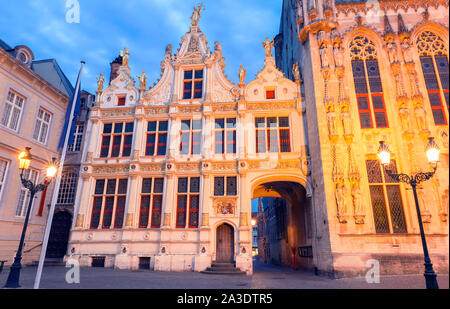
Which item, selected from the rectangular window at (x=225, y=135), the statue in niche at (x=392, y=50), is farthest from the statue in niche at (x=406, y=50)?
the rectangular window at (x=225, y=135)

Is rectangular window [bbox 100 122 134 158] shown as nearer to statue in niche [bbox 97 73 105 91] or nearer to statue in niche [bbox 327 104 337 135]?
statue in niche [bbox 97 73 105 91]

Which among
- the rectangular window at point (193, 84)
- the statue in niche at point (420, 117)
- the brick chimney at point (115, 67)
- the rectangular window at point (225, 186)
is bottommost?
the rectangular window at point (225, 186)

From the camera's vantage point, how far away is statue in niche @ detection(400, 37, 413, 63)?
16.7 metres

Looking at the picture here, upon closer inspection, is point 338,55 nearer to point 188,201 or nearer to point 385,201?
point 385,201

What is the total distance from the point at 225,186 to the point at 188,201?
270 centimetres

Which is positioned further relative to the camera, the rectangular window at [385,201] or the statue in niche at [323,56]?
the statue in niche at [323,56]

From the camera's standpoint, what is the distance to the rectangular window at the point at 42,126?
63.4 feet

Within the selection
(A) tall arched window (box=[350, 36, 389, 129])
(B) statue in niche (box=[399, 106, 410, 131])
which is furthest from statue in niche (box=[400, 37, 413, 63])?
(B) statue in niche (box=[399, 106, 410, 131])

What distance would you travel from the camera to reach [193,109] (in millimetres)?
19938

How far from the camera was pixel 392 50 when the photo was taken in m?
17.0

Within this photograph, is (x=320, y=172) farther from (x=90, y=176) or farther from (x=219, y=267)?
(x=90, y=176)

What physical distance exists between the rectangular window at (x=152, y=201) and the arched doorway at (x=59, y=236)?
21.0 feet

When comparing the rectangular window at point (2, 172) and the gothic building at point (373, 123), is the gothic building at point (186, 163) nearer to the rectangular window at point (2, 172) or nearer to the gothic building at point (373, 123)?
the gothic building at point (373, 123)

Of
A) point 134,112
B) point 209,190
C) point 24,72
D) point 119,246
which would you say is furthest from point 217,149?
point 24,72
